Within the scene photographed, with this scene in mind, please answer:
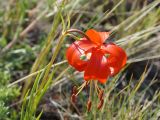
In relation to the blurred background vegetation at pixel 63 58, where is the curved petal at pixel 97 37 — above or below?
above

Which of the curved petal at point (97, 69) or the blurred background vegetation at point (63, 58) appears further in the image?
the blurred background vegetation at point (63, 58)

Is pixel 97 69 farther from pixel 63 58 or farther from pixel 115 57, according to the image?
pixel 63 58

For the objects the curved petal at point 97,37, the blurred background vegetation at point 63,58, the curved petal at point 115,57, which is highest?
the curved petal at point 97,37

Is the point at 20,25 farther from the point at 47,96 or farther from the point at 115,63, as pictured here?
the point at 115,63

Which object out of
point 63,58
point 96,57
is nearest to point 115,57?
point 96,57

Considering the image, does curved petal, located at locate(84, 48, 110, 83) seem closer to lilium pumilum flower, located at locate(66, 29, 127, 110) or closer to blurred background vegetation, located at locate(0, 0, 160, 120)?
lilium pumilum flower, located at locate(66, 29, 127, 110)

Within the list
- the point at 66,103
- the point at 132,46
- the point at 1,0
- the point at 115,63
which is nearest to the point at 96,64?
the point at 115,63

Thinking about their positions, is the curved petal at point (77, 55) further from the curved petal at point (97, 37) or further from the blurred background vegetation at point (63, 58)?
the blurred background vegetation at point (63, 58)

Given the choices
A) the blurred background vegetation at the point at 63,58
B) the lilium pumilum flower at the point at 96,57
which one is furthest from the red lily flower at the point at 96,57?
the blurred background vegetation at the point at 63,58
